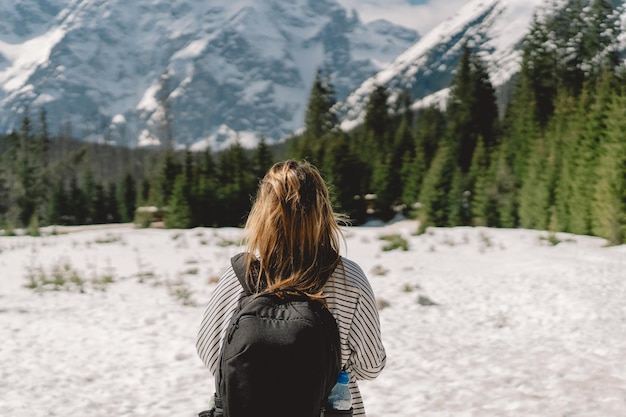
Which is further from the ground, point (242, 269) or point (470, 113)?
point (470, 113)

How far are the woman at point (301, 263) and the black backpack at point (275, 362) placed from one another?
0.14 m

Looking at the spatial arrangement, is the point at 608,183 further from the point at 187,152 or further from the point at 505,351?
the point at 187,152

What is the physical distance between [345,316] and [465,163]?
56968 millimetres

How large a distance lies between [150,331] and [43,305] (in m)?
3.21

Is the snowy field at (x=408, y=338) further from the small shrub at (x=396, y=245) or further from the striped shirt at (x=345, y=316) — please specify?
the striped shirt at (x=345, y=316)

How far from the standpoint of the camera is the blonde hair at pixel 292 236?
7.60 feet

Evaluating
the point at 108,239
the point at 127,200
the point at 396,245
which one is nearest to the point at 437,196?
the point at 396,245

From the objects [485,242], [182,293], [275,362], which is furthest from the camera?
[485,242]

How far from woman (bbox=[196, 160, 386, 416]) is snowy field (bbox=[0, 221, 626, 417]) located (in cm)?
340

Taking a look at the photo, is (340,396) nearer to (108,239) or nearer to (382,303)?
(382,303)

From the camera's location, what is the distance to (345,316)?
2.45 m

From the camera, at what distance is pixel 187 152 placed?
55812 mm

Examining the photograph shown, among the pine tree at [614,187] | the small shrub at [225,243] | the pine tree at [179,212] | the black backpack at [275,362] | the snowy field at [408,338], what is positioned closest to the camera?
the black backpack at [275,362]

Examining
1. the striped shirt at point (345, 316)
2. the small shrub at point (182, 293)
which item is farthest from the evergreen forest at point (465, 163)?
the striped shirt at point (345, 316)
